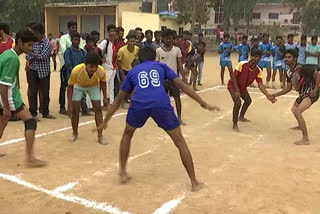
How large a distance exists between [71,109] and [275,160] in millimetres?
3236

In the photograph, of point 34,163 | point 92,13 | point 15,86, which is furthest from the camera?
point 92,13

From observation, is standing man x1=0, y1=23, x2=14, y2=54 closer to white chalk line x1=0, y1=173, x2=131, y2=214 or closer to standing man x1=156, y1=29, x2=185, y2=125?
standing man x1=156, y1=29, x2=185, y2=125

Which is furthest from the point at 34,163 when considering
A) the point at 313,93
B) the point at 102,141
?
the point at 313,93

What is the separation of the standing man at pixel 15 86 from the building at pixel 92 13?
29208 mm

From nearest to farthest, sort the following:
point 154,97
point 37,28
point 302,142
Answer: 1. point 154,97
2. point 302,142
3. point 37,28

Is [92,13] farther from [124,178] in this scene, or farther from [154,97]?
[154,97]

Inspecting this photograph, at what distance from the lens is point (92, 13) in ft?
119

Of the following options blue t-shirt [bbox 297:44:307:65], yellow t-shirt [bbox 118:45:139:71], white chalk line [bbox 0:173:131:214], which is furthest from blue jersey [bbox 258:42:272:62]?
white chalk line [bbox 0:173:131:214]

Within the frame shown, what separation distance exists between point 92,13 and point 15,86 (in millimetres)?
32598

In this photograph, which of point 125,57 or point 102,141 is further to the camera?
point 125,57

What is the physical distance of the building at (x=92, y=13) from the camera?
114ft

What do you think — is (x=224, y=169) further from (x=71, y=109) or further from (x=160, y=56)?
(x=160, y=56)

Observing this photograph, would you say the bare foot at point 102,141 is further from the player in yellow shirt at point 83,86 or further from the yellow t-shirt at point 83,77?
the yellow t-shirt at point 83,77

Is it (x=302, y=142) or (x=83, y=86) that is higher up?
(x=83, y=86)
